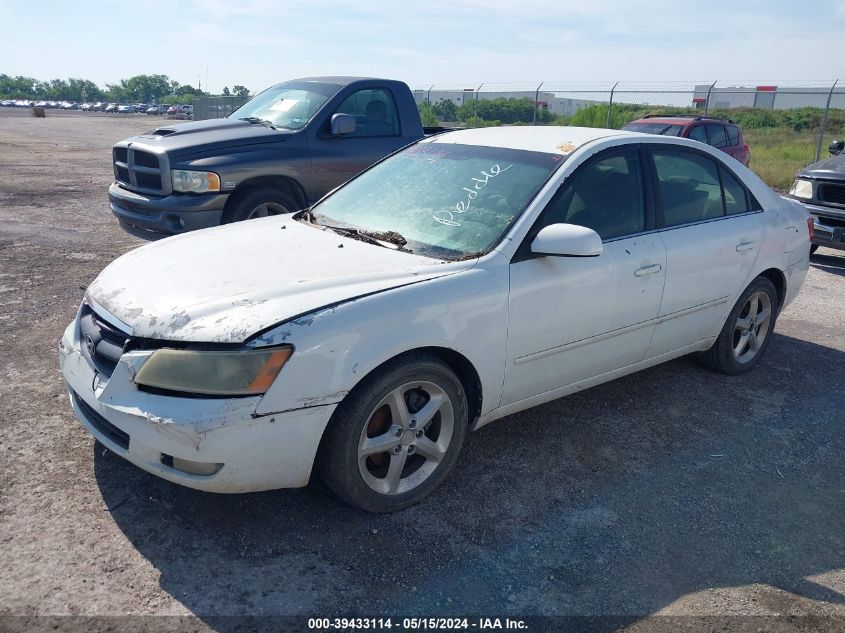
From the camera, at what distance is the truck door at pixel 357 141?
7.24 metres

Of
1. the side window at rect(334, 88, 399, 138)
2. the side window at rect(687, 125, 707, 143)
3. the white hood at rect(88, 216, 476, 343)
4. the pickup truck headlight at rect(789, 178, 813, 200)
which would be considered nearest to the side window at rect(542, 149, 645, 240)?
the white hood at rect(88, 216, 476, 343)

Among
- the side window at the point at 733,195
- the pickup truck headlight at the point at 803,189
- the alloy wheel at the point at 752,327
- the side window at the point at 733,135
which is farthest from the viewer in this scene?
the side window at the point at 733,135

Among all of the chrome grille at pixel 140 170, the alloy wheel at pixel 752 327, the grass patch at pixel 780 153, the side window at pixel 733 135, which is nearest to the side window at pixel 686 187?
the alloy wheel at pixel 752 327

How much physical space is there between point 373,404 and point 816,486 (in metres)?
2.36

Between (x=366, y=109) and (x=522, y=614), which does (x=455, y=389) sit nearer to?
(x=522, y=614)

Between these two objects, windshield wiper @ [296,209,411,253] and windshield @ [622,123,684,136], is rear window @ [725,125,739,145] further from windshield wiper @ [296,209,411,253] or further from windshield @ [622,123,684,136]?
windshield wiper @ [296,209,411,253]

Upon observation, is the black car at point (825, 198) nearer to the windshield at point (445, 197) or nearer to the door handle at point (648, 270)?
the door handle at point (648, 270)

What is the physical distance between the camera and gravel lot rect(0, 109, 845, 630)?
103 inches

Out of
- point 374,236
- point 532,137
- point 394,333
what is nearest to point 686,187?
point 532,137

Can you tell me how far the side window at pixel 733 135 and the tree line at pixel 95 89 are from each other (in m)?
132

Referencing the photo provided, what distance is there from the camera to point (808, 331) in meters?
5.95

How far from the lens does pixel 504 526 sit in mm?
3092

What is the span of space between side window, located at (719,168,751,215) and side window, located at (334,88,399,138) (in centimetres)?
408

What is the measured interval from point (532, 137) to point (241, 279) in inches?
78.8
